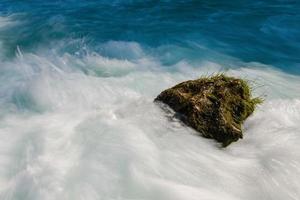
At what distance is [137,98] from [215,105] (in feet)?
7.63

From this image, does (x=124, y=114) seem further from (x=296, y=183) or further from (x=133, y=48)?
(x=133, y=48)

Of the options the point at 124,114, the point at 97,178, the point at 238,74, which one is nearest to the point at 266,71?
the point at 238,74

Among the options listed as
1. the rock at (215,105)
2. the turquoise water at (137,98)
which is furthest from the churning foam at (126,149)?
the rock at (215,105)

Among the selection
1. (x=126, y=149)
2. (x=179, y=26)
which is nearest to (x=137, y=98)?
(x=126, y=149)

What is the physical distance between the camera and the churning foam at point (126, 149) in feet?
19.3

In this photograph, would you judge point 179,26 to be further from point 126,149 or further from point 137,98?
point 126,149

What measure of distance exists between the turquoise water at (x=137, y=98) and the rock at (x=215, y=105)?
0.72ft

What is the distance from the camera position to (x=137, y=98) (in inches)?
343

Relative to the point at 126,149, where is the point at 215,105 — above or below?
above

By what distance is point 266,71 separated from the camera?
11.5 metres

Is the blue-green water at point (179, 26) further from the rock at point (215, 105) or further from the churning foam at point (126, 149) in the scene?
the rock at point (215, 105)

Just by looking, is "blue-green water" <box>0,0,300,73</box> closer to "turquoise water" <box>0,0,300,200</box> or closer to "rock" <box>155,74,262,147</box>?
"turquoise water" <box>0,0,300,200</box>

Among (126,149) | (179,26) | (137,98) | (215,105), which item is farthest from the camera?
(179,26)

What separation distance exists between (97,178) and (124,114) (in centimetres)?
197
